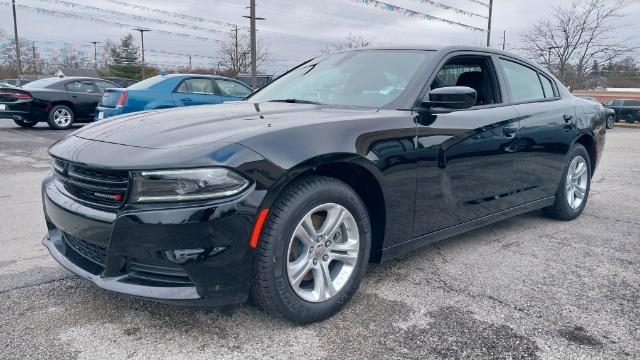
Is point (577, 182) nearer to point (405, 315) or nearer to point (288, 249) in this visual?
point (405, 315)

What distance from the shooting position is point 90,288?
294 centimetres

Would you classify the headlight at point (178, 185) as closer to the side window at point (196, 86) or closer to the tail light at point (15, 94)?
the side window at point (196, 86)

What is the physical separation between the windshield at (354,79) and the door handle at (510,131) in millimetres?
797

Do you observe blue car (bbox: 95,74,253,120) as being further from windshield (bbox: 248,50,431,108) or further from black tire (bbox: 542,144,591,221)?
black tire (bbox: 542,144,591,221)

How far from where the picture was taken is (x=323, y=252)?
2.60m

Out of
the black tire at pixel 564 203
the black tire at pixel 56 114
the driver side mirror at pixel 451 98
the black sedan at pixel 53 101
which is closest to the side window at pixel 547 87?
the black tire at pixel 564 203

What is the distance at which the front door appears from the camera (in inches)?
121

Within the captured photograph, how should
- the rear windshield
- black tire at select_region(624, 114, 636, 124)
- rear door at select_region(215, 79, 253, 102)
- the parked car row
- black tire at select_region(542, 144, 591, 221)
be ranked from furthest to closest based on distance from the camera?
black tire at select_region(624, 114, 636, 124)
rear door at select_region(215, 79, 253, 102)
the rear windshield
the parked car row
black tire at select_region(542, 144, 591, 221)

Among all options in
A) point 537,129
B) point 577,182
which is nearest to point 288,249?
point 537,129

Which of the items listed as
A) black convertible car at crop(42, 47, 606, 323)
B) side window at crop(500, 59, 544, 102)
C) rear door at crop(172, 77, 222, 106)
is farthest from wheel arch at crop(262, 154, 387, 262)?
rear door at crop(172, 77, 222, 106)

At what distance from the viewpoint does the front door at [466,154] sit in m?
3.07

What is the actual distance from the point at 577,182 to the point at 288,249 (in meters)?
3.64

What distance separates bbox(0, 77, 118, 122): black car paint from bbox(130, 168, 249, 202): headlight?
11.9 metres

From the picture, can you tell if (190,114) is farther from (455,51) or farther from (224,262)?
(455,51)
